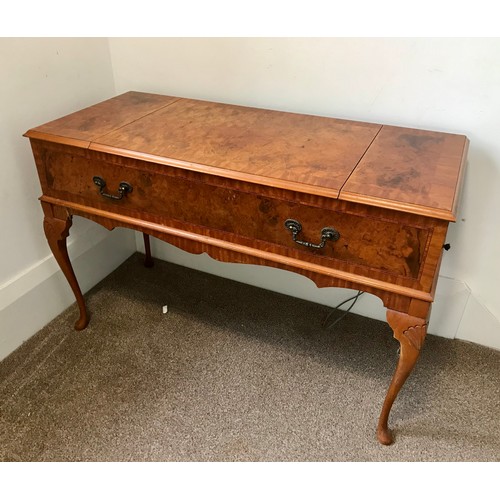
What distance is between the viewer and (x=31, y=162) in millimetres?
1557

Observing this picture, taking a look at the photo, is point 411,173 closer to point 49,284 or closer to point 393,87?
point 393,87

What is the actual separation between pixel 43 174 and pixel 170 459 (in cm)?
90

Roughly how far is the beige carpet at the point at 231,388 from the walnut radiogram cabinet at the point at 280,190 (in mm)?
181

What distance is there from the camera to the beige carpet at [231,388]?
1330mm

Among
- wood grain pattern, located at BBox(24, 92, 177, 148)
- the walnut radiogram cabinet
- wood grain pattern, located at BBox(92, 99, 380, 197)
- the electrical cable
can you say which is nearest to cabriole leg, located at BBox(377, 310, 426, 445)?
the walnut radiogram cabinet

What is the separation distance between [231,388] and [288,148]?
2.55 feet

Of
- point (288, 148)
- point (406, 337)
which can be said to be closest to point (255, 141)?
point (288, 148)

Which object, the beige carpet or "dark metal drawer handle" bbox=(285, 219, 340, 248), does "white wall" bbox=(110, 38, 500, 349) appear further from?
"dark metal drawer handle" bbox=(285, 219, 340, 248)

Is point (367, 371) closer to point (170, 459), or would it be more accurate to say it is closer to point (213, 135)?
point (170, 459)

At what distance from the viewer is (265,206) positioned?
3.68ft

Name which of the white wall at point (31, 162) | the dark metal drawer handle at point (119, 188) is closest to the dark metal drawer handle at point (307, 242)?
the dark metal drawer handle at point (119, 188)

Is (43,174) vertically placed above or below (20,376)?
above
